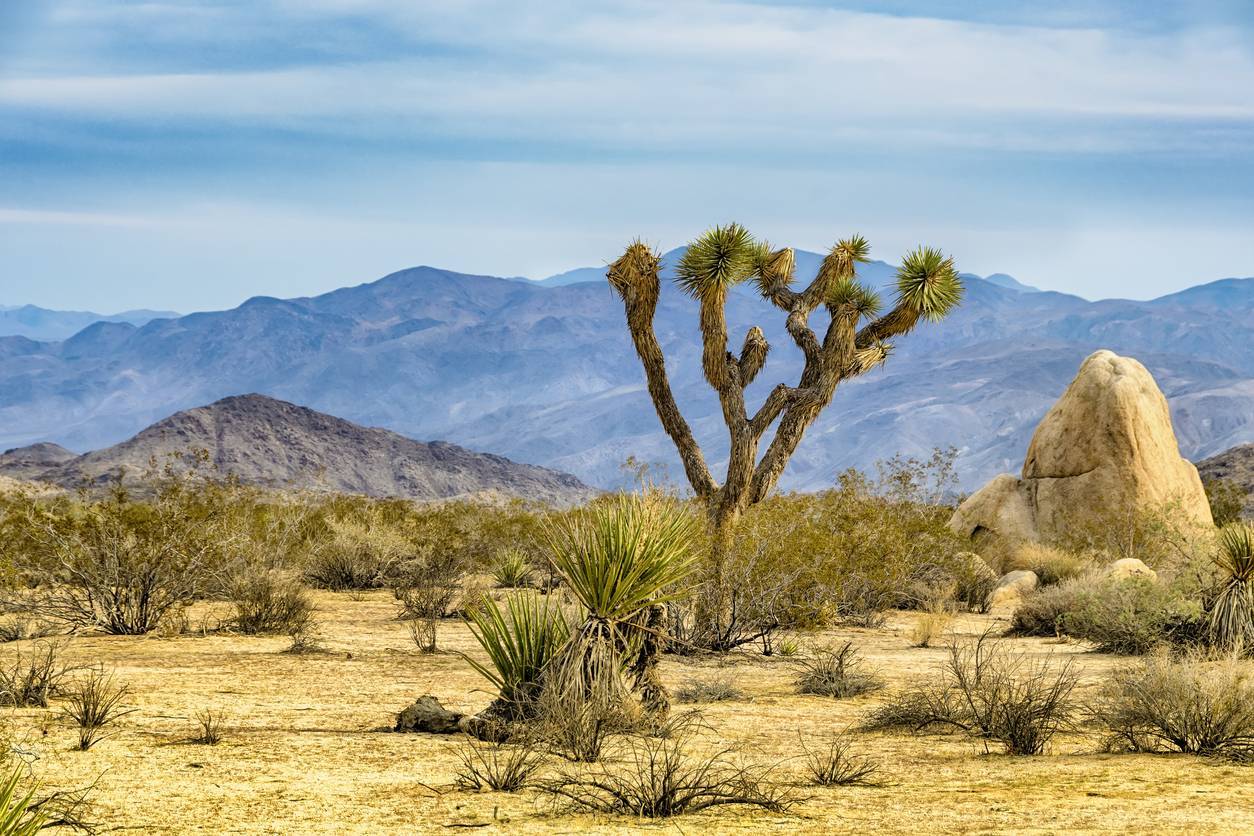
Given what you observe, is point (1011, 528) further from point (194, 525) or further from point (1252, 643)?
point (194, 525)

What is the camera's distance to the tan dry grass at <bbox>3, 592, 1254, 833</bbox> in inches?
275

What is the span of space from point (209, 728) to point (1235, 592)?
10.3 meters

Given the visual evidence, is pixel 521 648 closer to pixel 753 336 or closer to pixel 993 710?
pixel 993 710

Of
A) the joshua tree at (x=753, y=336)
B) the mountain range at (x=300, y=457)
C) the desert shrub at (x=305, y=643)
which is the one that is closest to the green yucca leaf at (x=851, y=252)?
the joshua tree at (x=753, y=336)

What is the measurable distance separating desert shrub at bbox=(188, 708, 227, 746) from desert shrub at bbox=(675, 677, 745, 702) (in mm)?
4005

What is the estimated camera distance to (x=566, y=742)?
8664 millimetres

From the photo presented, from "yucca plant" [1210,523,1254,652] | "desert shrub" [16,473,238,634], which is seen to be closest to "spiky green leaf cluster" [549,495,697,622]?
"yucca plant" [1210,523,1254,652]

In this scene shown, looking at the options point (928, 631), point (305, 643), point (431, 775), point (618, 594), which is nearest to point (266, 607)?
point (305, 643)

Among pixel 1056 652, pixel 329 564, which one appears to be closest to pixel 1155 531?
pixel 1056 652

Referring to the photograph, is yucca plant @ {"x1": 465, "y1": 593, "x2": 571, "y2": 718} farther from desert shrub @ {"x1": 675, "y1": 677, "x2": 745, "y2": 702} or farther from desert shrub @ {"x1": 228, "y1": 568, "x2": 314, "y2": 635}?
desert shrub @ {"x1": 228, "y1": 568, "x2": 314, "y2": 635}

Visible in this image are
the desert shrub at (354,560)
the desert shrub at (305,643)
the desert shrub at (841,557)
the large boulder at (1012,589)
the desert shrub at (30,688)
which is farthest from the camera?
the desert shrub at (354,560)

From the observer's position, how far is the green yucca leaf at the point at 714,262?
60.4ft

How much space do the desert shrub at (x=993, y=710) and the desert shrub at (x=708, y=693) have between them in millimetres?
1570

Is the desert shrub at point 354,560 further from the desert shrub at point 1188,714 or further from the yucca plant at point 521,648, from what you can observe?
the desert shrub at point 1188,714
